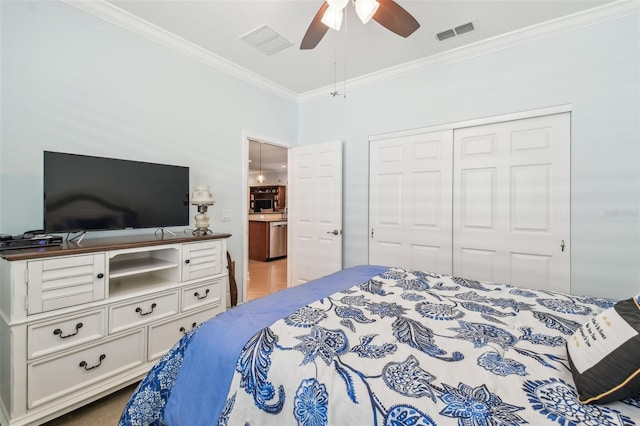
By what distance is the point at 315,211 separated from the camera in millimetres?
3816

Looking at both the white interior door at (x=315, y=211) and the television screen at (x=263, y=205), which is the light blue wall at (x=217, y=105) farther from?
the television screen at (x=263, y=205)

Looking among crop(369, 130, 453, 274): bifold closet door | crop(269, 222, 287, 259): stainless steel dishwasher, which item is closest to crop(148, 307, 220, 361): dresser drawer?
crop(369, 130, 453, 274): bifold closet door

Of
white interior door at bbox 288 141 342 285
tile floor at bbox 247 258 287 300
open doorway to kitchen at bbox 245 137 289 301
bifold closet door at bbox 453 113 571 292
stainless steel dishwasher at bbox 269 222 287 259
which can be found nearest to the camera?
bifold closet door at bbox 453 113 571 292

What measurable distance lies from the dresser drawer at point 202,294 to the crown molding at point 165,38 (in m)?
2.17

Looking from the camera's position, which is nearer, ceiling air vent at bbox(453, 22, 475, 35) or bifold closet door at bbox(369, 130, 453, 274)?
ceiling air vent at bbox(453, 22, 475, 35)

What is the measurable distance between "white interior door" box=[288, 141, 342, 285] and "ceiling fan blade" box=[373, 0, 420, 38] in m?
1.71

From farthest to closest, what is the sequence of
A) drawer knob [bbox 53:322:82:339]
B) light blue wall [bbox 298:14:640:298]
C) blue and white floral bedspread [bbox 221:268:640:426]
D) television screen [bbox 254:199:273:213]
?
television screen [bbox 254:199:273:213] → light blue wall [bbox 298:14:640:298] → drawer knob [bbox 53:322:82:339] → blue and white floral bedspread [bbox 221:268:640:426]

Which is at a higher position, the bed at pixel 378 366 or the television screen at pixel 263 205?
the television screen at pixel 263 205

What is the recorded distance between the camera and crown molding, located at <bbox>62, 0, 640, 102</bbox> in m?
2.26

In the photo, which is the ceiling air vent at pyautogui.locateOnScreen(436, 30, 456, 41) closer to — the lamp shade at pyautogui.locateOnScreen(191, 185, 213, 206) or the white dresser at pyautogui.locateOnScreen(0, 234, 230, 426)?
the lamp shade at pyautogui.locateOnScreen(191, 185, 213, 206)

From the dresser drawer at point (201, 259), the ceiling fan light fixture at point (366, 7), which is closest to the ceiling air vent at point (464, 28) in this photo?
the ceiling fan light fixture at point (366, 7)

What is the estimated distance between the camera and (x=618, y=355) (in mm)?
791

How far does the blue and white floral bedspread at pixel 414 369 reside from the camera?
0.76m

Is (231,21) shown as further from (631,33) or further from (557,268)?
(557,268)
